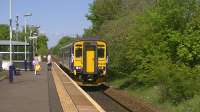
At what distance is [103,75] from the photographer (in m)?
37.8

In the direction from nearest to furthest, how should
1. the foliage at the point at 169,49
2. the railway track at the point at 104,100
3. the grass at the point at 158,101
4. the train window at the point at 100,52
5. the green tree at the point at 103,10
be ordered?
the grass at the point at 158,101, the foliage at the point at 169,49, the railway track at the point at 104,100, the train window at the point at 100,52, the green tree at the point at 103,10

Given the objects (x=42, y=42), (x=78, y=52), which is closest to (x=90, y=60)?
(x=78, y=52)

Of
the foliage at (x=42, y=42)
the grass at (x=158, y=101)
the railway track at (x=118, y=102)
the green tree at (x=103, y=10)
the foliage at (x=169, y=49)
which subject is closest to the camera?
the grass at (x=158, y=101)

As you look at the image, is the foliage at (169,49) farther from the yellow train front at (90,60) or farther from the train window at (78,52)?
the train window at (78,52)

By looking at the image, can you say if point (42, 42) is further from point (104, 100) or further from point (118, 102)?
point (118, 102)

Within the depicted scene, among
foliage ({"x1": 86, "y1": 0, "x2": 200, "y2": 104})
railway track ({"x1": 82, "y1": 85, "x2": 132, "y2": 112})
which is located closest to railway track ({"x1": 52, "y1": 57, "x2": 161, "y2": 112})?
railway track ({"x1": 82, "y1": 85, "x2": 132, "y2": 112})

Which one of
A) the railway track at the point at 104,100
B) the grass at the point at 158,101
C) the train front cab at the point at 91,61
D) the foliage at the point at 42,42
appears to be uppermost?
the foliage at the point at 42,42

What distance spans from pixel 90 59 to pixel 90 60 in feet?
0.30

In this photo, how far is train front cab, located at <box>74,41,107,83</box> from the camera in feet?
123

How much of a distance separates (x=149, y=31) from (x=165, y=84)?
691 cm

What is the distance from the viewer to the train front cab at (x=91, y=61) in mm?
37375

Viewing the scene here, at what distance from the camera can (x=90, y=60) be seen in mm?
37469

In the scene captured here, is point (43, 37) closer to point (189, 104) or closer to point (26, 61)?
point (26, 61)

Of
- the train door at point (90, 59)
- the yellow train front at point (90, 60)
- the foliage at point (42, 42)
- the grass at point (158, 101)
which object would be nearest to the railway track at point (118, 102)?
the grass at point (158, 101)
